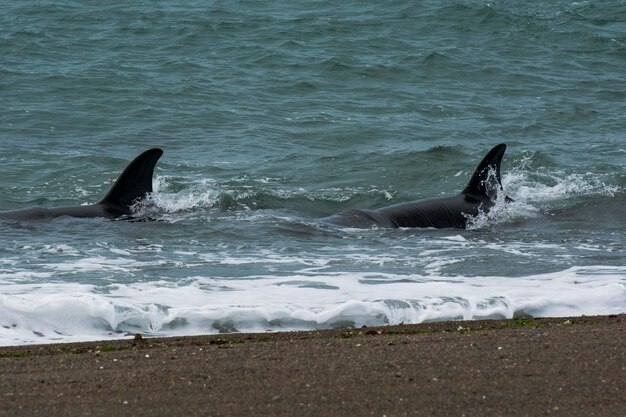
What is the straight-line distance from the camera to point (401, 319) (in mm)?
7824

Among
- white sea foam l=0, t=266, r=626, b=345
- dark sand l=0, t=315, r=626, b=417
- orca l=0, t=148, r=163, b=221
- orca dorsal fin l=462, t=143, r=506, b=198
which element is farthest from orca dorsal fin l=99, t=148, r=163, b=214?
dark sand l=0, t=315, r=626, b=417

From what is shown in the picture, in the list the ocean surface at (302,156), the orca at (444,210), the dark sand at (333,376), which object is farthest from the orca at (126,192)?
the dark sand at (333,376)

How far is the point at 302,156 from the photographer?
17891 millimetres

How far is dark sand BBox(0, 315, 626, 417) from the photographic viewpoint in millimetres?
5195

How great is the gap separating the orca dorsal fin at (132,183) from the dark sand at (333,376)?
595 cm

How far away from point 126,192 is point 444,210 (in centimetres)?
361

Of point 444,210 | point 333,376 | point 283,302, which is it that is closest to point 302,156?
point 444,210

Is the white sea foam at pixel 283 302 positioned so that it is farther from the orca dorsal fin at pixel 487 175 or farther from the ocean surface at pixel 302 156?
the orca dorsal fin at pixel 487 175

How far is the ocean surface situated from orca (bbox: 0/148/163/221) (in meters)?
0.24

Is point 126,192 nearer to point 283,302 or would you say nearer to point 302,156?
point 283,302

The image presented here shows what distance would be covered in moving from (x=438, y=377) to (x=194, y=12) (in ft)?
85.8

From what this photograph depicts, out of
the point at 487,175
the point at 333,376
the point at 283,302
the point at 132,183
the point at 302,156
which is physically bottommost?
the point at 302,156

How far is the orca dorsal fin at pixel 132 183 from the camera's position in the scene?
12625 millimetres

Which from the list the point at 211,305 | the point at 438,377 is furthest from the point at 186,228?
the point at 438,377
